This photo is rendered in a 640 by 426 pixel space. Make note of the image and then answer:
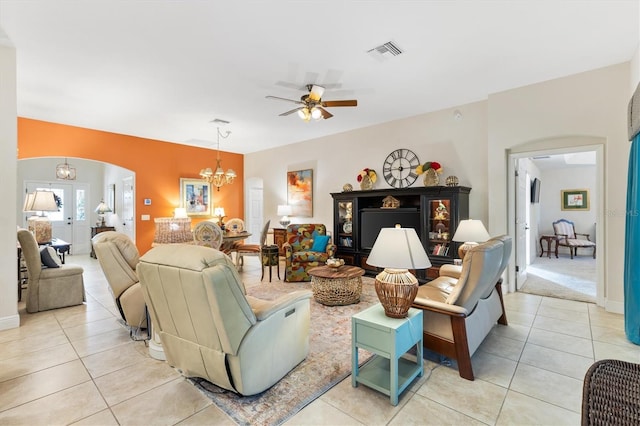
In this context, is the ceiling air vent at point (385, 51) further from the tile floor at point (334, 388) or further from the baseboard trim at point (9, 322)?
the baseboard trim at point (9, 322)

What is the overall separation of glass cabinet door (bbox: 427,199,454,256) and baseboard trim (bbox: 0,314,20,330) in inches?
211

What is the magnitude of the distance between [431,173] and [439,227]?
0.90m

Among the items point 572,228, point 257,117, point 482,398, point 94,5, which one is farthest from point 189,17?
point 572,228

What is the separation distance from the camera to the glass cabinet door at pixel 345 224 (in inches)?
234

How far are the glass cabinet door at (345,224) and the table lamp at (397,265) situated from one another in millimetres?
3735

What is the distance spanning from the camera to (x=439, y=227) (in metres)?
4.86

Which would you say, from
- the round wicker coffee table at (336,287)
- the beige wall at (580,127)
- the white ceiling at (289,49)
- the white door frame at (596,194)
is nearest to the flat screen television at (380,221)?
the beige wall at (580,127)

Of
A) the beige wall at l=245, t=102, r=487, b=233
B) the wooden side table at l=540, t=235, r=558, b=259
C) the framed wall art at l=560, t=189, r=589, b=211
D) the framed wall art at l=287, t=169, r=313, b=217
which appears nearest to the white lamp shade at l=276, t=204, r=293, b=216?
the framed wall art at l=287, t=169, r=313, b=217

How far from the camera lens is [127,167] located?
6637 millimetres

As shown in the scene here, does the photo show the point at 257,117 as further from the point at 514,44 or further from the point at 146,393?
the point at 146,393

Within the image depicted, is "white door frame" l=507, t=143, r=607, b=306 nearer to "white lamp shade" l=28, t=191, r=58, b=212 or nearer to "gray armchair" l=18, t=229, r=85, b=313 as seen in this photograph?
"gray armchair" l=18, t=229, r=85, b=313

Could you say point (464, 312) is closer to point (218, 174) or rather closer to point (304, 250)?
point (304, 250)

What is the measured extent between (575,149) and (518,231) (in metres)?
1.32

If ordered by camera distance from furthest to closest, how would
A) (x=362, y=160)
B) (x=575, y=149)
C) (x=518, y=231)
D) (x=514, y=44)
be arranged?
(x=362, y=160), (x=518, y=231), (x=575, y=149), (x=514, y=44)
